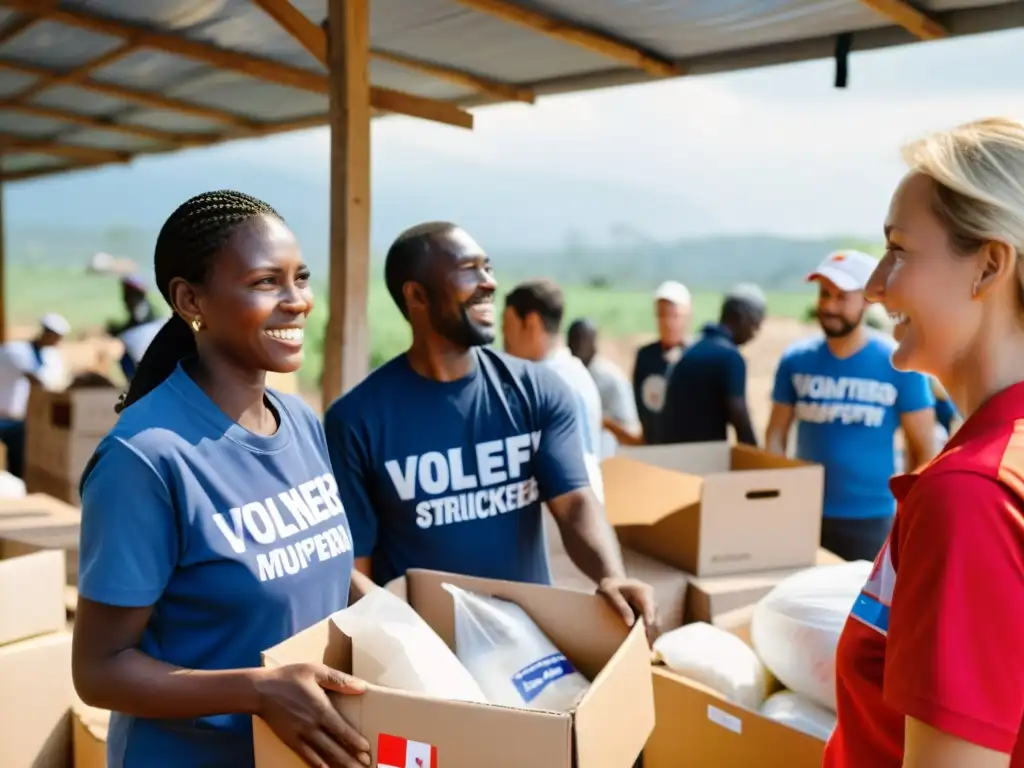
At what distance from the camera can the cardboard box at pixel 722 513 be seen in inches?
109

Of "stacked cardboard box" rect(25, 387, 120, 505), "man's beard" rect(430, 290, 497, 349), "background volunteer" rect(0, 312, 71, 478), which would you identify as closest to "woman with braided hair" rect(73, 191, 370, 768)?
"man's beard" rect(430, 290, 497, 349)

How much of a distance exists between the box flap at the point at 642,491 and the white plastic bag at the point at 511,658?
4.50 feet

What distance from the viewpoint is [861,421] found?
127 inches

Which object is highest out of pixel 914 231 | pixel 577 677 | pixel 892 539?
pixel 914 231

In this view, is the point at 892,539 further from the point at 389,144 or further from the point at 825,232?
the point at 389,144

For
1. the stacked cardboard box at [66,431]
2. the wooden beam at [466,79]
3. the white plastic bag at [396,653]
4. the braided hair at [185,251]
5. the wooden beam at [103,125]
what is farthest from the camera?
the wooden beam at [103,125]

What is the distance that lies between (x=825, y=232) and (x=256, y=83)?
1521 inches

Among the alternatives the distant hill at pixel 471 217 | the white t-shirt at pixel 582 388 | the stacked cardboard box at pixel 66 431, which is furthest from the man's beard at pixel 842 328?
the distant hill at pixel 471 217

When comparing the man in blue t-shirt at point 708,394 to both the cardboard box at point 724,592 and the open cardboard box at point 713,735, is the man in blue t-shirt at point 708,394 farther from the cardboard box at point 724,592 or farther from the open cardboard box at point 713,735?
the open cardboard box at point 713,735

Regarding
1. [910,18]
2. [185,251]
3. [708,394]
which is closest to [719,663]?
[185,251]

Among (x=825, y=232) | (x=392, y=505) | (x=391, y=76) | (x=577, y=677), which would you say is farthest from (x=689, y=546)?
(x=825, y=232)

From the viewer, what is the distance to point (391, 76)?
5.10 meters

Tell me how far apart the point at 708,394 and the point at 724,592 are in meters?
1.35

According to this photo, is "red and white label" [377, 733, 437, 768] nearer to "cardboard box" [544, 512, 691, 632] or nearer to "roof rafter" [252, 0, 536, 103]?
"cardboard box" [544, 512, 691, 632]
